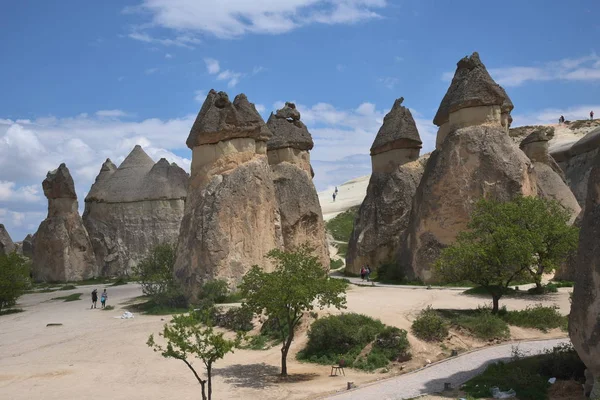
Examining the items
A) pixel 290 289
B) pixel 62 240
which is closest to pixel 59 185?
pixel 62 240

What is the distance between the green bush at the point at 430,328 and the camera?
46.1 feet

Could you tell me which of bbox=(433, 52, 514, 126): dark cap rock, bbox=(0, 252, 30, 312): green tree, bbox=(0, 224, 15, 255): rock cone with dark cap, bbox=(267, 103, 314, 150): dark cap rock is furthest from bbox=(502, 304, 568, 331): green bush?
bbox=(0, 224, 15, 255): rock cone with dark cap

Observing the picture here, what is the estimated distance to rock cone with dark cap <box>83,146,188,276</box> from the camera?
40.8 metres

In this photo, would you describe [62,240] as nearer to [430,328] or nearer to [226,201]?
[226,201]

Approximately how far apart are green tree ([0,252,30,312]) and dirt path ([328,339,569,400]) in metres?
19.0

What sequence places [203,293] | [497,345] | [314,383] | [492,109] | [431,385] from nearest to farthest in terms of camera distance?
[431,385]
[314,383]
[497,345]
[203,293]
[492,109]

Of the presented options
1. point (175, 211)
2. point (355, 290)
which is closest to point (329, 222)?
point (175, 211)

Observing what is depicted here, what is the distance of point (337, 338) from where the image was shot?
14.1m

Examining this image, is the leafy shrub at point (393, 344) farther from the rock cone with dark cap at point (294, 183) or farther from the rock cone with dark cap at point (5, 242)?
the rock cone with dark cap at point (5, 242)

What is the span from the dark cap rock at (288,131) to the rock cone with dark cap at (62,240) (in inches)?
662

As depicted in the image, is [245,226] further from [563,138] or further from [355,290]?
[563,138]

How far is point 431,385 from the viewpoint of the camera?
10.6 meters

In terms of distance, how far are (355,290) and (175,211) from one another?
864 inches

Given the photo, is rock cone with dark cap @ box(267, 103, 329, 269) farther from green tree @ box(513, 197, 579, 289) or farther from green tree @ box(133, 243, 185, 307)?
green tree @ box(513, 197, 579, 289)
